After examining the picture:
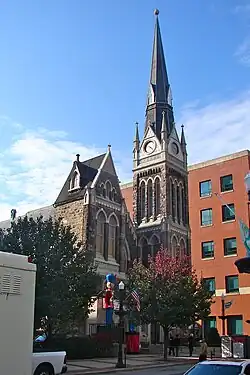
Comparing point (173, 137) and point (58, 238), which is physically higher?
point (173, 137)

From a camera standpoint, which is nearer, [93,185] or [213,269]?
[93,185]

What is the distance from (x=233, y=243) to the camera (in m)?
58.3

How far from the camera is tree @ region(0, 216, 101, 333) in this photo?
93.8 feet

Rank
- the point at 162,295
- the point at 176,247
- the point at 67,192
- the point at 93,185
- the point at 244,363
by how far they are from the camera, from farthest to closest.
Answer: the point at 176,247 < the point at 67,192 < the point at 93,185 < the point at 162,295 < the point at 244,363

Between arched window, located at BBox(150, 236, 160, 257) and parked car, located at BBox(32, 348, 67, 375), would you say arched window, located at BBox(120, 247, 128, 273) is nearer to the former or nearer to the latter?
arched window, located at BBox(150, 236, 160, 257)

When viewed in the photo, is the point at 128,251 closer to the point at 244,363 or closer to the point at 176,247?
the point at 176,247

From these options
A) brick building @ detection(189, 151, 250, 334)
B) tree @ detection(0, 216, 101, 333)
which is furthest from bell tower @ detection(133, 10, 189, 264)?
tree @ detection(0, 216, 101, 333)

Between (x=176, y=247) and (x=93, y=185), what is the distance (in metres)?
12.7

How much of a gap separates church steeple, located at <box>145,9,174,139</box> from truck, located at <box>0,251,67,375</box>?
153ft

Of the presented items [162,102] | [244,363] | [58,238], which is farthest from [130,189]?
[244,363]

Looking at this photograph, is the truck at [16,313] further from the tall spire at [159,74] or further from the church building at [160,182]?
the tall spire at [159,74]

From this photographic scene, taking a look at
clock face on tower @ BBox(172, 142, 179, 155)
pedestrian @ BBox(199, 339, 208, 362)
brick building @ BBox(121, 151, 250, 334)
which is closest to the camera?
pedestrian @ BBox(199, 339, 208, 362)

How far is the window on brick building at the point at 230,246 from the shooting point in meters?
58.0

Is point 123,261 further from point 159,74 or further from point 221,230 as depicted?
point 159,74
